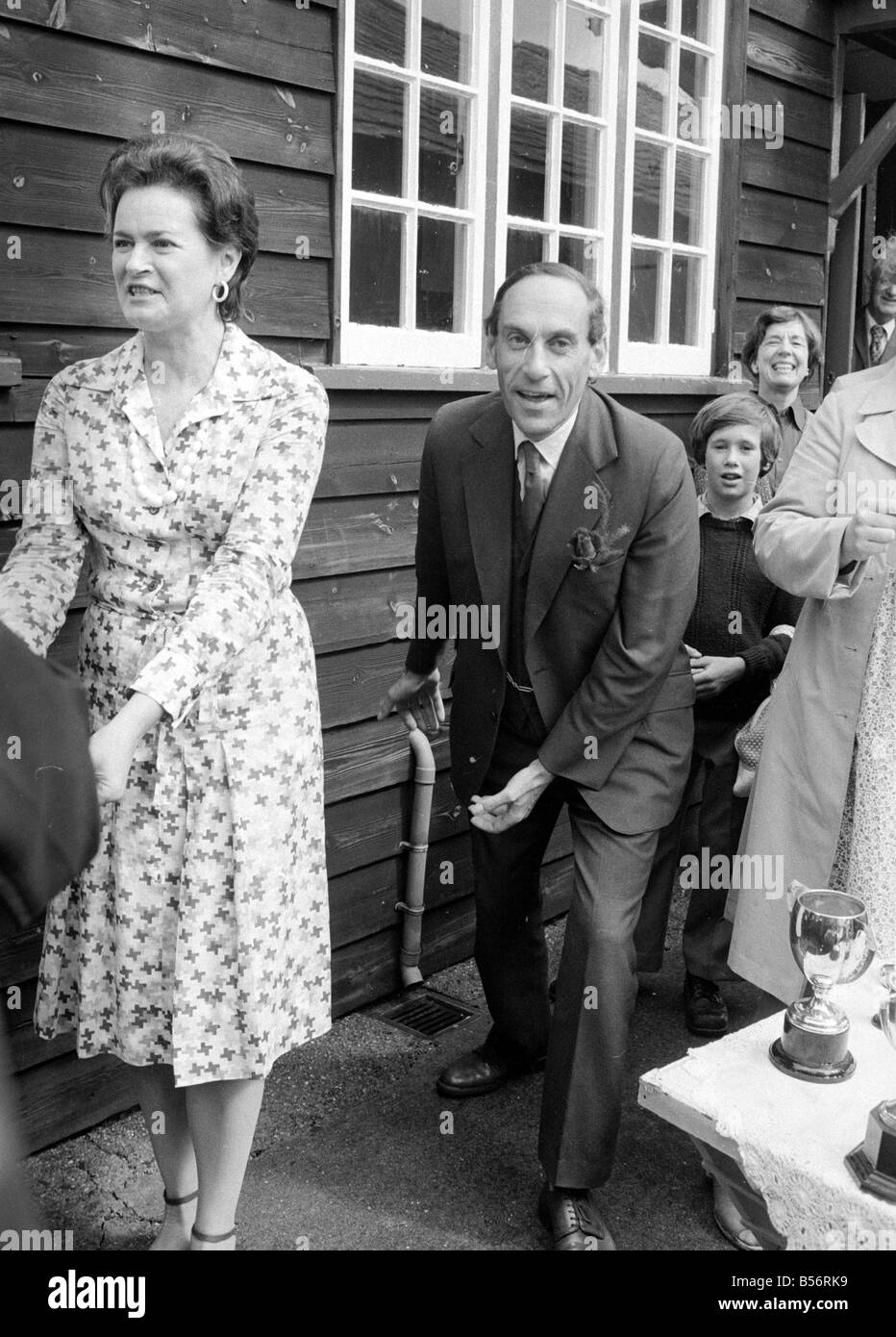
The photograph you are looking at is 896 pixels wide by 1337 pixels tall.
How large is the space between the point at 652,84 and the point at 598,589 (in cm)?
287

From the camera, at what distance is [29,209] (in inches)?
112

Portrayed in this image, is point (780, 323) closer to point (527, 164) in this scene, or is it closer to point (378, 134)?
point (527, 164)

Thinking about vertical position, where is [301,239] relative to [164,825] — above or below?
above

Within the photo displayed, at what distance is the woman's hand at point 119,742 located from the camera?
6.76 feet

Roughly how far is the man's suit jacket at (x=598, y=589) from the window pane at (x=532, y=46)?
1.72m

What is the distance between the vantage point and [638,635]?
2.98 meters

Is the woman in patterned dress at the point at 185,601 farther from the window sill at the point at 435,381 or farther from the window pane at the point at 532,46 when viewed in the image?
the window pane at the point at 532,46

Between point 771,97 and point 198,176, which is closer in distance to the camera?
point 198,176

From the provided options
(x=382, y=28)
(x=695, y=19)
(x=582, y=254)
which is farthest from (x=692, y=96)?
(x=382, y=28)

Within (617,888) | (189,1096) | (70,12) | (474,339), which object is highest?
(70,12)

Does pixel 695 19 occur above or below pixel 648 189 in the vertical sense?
above

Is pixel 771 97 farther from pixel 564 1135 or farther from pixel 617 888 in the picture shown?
pixel 564 1135
